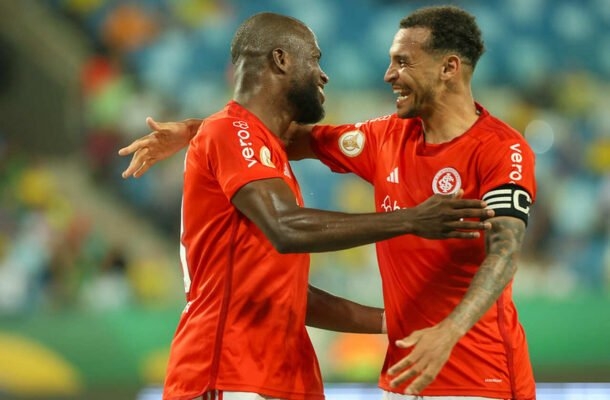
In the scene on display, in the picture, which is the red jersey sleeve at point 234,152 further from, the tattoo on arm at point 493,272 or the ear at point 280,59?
the tattoo on arm at point 493,272

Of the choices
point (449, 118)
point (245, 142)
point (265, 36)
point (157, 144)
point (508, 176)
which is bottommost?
point (508, 176)

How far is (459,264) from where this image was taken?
137 inches

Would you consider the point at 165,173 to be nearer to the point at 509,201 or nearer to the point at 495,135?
the point at 495,135

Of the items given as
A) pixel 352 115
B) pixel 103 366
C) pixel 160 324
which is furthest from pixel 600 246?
pixel 103 366

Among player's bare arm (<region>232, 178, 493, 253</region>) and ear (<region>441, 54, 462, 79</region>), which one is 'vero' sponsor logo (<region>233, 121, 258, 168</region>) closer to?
player's bare arm (<region>232, 178, 493, 253</region>)

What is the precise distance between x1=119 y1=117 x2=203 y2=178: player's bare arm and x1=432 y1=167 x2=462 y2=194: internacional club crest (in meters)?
1.19

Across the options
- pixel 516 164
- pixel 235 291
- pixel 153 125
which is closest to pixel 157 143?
pixel 153 125

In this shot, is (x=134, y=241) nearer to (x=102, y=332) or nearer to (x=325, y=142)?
(x=102, y=332)

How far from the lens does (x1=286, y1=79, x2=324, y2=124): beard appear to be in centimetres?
362

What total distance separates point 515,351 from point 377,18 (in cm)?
617

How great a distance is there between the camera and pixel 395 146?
3.78 meters

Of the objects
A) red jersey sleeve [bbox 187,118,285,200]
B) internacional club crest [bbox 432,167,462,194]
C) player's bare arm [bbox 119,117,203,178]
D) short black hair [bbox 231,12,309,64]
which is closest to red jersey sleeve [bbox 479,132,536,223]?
internacional club crest [bbox 432,167,462,194]

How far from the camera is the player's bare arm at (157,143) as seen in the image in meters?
3.99

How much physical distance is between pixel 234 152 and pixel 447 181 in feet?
2.79
